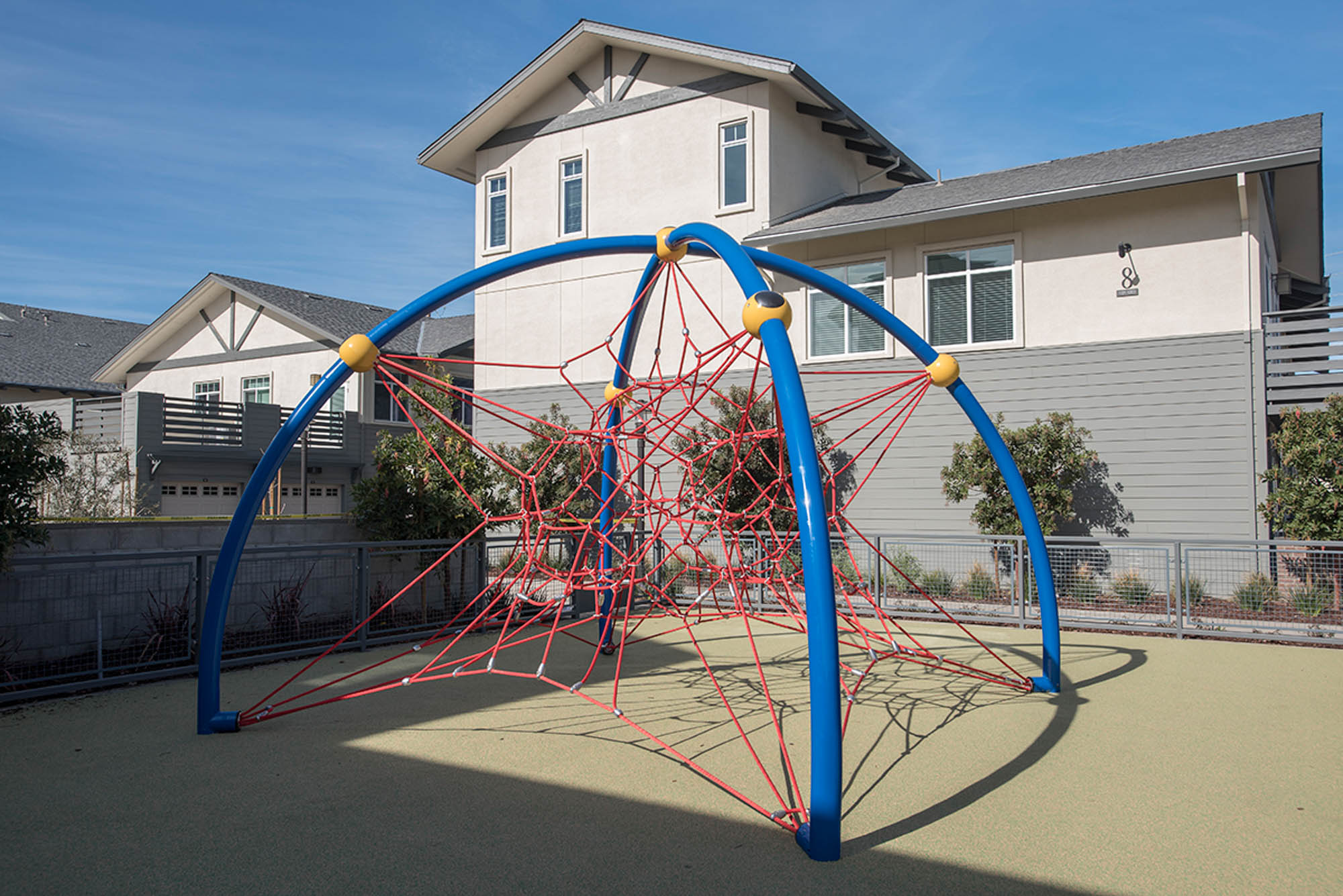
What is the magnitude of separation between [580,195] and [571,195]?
21 centimetres

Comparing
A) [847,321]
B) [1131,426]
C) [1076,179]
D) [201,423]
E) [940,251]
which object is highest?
[1076,179]

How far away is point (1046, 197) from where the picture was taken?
1329cm

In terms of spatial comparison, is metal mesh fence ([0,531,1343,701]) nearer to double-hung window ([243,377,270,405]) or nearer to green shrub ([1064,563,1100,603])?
green shrub ([1064,563,1100,603])

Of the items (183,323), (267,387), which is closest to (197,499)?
(267,387)

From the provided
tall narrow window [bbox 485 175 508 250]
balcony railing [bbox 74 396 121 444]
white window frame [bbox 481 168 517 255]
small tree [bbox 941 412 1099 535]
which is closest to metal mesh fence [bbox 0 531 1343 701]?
small tree [bbox 941 412 1099 535]

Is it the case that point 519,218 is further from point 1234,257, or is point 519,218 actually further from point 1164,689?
point 1164,689

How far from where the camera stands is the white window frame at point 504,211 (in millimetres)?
19297

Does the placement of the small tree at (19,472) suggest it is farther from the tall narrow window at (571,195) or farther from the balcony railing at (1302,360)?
the balcony railing at (1302,360)

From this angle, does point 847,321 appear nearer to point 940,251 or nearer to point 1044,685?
point 940,251

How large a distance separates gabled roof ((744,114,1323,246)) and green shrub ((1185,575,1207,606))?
5584 mm

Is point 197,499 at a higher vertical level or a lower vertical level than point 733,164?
lower

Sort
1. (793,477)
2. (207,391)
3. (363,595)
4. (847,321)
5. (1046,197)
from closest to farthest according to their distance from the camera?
(793,477)
(363,595)
(1046,197)
(847,321)
(207,391)

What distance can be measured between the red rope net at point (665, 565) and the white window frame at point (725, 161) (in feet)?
5.78

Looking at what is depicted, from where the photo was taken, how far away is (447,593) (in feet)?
36.4
